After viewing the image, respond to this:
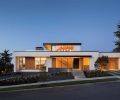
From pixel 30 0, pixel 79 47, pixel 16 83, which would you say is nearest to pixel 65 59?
pixel 79 47

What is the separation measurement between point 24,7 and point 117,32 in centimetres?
2780

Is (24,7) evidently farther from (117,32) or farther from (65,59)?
(117,32)

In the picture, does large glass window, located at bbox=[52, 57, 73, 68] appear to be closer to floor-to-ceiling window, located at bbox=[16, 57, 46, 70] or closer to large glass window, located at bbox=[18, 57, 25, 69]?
floor-to-ceiling window, located at bbox=[16, 57, 46, 70]

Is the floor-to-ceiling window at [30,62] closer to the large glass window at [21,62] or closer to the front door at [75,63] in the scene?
the large glass window at [21,62]

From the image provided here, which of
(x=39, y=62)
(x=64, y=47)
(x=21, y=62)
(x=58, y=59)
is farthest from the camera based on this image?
(x=64, y=47)

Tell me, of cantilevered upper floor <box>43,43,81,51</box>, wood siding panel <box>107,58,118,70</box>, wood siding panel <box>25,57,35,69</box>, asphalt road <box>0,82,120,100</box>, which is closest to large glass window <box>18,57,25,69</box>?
wood siding panel <box>25,57,35,69</box>

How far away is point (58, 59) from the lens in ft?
190

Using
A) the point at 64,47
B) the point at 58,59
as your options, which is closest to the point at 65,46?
the point at 64,47

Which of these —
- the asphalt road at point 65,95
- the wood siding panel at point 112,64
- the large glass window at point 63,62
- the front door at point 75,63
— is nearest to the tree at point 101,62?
the wood siding panel at point 112,64

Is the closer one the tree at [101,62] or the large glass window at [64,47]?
the tree at [101,62]

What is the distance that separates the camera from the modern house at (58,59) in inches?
2207

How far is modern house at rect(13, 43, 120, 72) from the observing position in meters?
56.1

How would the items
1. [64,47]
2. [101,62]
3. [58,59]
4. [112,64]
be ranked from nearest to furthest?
[101,62] → [58,59] → [112,64] → [64,47]

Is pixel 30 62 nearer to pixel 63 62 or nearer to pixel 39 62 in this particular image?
pixel 39 62
